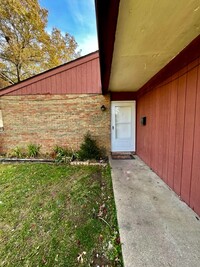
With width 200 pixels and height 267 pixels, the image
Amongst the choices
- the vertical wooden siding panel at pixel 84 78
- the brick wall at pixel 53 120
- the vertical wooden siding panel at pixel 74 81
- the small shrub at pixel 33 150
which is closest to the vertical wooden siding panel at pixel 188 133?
the brick wall at pixel 53 120

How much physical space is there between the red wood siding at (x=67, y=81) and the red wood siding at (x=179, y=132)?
97.6 inches

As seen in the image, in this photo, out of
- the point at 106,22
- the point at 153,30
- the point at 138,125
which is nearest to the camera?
the point at 106,22

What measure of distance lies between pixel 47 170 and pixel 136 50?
12.1ft

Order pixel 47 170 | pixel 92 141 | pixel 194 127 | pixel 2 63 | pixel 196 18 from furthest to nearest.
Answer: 1. pixel 2 63
2. pixel 92 141
3. pixel 47 170
4. pixel 194 127
5. pixel 196 18

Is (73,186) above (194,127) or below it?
below

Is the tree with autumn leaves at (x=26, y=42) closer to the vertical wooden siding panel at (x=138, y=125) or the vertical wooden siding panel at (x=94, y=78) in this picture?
the vertical wooden siding panel at (x=94, y=78)

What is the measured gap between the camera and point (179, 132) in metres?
2.46

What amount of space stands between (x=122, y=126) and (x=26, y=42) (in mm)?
8465

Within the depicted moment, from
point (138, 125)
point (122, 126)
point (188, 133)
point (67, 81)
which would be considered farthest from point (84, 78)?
point (188, 133)

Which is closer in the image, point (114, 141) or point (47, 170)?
point (47, 170)

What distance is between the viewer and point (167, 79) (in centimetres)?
286

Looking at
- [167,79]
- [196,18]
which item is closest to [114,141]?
[167,79]

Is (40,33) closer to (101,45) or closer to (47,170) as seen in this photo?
(47,170)

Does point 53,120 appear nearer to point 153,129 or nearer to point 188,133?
point 153,129
